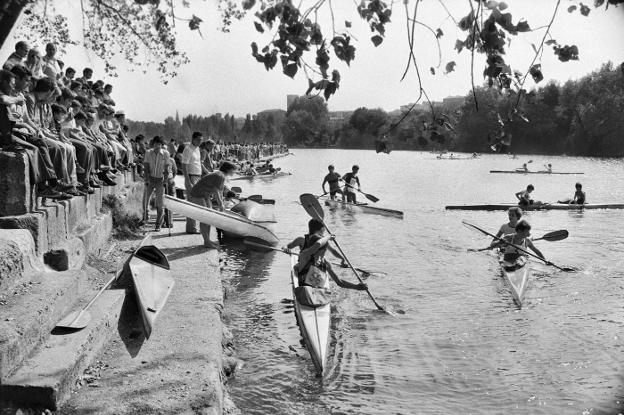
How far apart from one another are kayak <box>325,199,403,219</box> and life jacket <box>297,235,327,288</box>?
13383 mm

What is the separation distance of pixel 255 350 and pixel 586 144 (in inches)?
3542

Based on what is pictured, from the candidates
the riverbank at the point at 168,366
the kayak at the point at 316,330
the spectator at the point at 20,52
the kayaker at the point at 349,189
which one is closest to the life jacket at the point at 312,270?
the kayak at the point at 316,330

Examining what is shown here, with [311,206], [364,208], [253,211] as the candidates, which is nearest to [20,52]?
[311,206]

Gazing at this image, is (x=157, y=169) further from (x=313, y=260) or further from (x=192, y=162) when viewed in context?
(x=313, y=260)

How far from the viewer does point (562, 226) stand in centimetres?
2019

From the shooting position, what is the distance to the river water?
6312mm

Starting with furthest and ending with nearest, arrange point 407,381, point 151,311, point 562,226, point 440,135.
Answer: point 562,226
point 407,381
point 151,311
point 440,135

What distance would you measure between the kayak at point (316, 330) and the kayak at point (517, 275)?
14.2 feet

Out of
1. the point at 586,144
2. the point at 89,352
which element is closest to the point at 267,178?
the point at 89,352

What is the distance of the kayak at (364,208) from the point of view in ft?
70.3

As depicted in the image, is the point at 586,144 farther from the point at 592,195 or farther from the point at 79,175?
the point at 79,175

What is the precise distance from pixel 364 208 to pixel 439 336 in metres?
13.4

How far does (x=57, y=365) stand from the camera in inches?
168

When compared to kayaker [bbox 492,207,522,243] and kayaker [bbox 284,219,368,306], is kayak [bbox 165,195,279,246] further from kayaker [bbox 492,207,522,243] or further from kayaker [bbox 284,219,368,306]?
kayaker [bbox 492,207,522,243]
